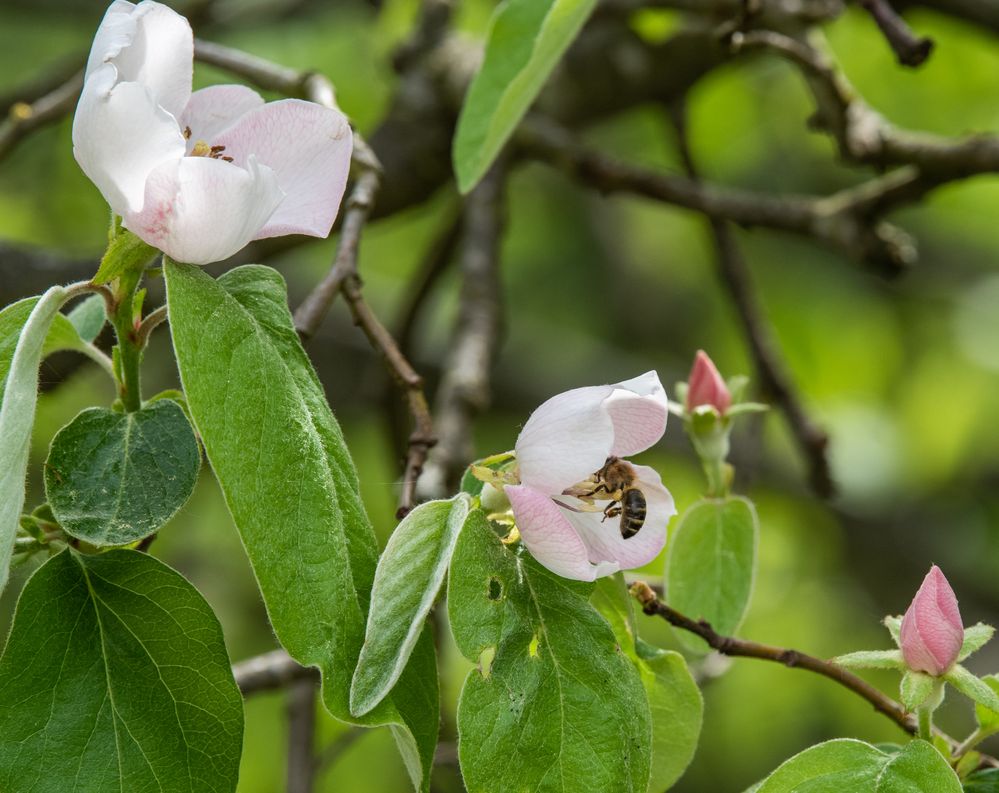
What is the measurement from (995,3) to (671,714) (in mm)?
1745

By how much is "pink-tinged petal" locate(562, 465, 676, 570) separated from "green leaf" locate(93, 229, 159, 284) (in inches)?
13.9

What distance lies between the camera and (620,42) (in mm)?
2451

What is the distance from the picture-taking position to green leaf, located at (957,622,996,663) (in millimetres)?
926

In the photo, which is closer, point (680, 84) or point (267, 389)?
point (267, 389)

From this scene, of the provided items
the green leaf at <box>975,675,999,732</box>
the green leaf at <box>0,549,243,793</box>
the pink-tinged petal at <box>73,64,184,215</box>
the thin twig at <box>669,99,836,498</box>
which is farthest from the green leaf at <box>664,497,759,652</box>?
the thin twig at <box>669,99,836,498</box>

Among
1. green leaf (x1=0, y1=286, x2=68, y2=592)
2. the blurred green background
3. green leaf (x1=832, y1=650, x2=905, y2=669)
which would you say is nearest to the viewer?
green leaf (x1=0, y1=286, x2=68, y2=592)

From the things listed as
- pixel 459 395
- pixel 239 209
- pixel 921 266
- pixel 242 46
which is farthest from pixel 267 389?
pixel 921 266

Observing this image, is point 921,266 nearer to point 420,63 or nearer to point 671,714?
point 420,63

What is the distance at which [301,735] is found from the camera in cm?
193

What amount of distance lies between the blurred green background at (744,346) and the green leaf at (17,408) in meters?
2.12

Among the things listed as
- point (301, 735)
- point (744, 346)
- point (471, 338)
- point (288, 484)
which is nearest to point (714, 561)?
point (288, 484)

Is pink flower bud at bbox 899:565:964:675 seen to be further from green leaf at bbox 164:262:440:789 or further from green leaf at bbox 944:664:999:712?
green leaf at bbox 164:262:440:789

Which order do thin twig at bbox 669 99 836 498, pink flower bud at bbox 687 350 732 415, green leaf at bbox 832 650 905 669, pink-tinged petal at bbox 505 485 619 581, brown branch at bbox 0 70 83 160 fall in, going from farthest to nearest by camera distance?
1. thin twig at bbox 669 99 836 498
2. brown branch at bbox 0 70 83 160
3. pink flower bud at bbox 687 350 732 415
4. green leaf at bbox 832 650 905 669
5. pink-tinged petal at bbox 505 485 619 581

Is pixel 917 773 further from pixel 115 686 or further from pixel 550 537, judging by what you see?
pixel 115 686
